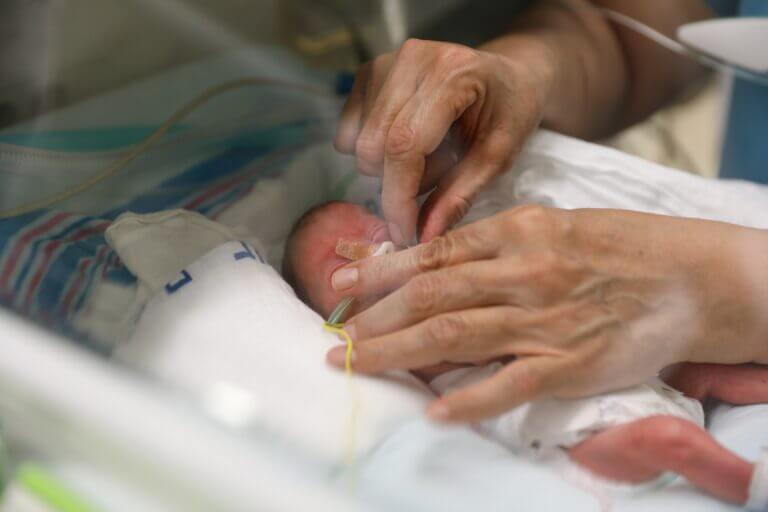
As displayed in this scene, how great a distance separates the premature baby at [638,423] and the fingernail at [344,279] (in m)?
0.01

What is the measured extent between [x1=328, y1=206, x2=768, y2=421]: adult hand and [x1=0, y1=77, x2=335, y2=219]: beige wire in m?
0.31

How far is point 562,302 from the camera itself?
0.63 m

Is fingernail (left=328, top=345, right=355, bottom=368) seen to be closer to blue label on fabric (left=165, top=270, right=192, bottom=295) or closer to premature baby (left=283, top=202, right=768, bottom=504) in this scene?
premature baby (left=283, top=202, right=768, bottom=504)

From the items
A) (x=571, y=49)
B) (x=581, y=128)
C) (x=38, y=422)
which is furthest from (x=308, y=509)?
(x=571, y=49)

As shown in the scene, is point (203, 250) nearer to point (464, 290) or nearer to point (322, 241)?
point (322, 241)

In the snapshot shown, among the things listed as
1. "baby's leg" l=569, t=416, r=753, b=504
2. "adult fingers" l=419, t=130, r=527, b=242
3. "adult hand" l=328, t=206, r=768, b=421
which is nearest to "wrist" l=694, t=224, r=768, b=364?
"adult hand" l=328, t=206, r=768, b=421

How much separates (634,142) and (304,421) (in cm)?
62

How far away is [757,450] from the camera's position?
0.60 meters

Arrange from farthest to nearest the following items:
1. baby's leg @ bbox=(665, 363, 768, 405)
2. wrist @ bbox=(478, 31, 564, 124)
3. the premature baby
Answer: wrist @ bbox=(478, 31, 564, 124), baby's leg @ bbox=(665, 363, 768, 405), the premature baby

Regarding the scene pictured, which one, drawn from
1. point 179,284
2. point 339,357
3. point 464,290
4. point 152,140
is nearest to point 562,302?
point 464,290

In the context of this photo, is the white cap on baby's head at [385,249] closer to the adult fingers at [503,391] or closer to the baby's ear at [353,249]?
the baby's ear at [353,249]

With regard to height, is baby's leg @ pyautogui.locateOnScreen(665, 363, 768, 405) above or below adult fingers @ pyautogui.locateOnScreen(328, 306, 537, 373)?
below

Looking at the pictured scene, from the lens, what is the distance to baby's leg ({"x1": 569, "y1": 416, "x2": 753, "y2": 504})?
57 centimetres

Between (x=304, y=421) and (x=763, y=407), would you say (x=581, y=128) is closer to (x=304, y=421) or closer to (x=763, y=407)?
(x=763, y=407)
